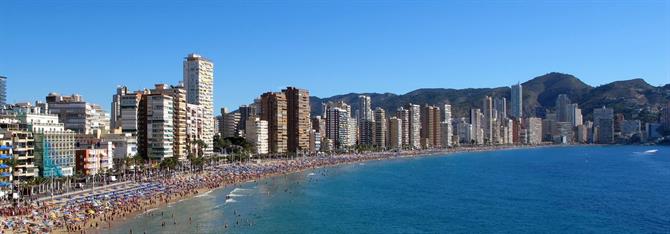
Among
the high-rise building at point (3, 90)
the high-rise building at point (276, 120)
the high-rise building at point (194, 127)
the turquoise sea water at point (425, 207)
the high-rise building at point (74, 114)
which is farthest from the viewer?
the high-rise building at point (276, 120)

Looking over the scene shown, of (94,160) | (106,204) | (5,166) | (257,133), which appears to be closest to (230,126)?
(257,133)

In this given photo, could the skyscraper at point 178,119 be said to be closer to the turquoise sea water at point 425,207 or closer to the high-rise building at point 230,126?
the turquoise sea water at point 425,207

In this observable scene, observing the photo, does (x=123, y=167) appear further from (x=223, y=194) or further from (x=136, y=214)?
(x=136, y=214)

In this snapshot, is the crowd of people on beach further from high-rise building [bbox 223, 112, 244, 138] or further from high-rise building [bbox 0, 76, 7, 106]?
high-rise building [bbox 223, 112, 244, 138]

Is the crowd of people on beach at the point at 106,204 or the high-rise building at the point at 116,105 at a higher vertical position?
the high-rise building at the point at 116,105

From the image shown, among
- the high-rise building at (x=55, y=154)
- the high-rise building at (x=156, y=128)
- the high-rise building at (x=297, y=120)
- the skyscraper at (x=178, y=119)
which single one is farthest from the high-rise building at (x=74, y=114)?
the high-rise building at (x=297, y=120)

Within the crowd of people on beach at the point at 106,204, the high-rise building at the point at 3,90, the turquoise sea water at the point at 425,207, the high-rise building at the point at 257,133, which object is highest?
the high-rise building at the point at 3,90
